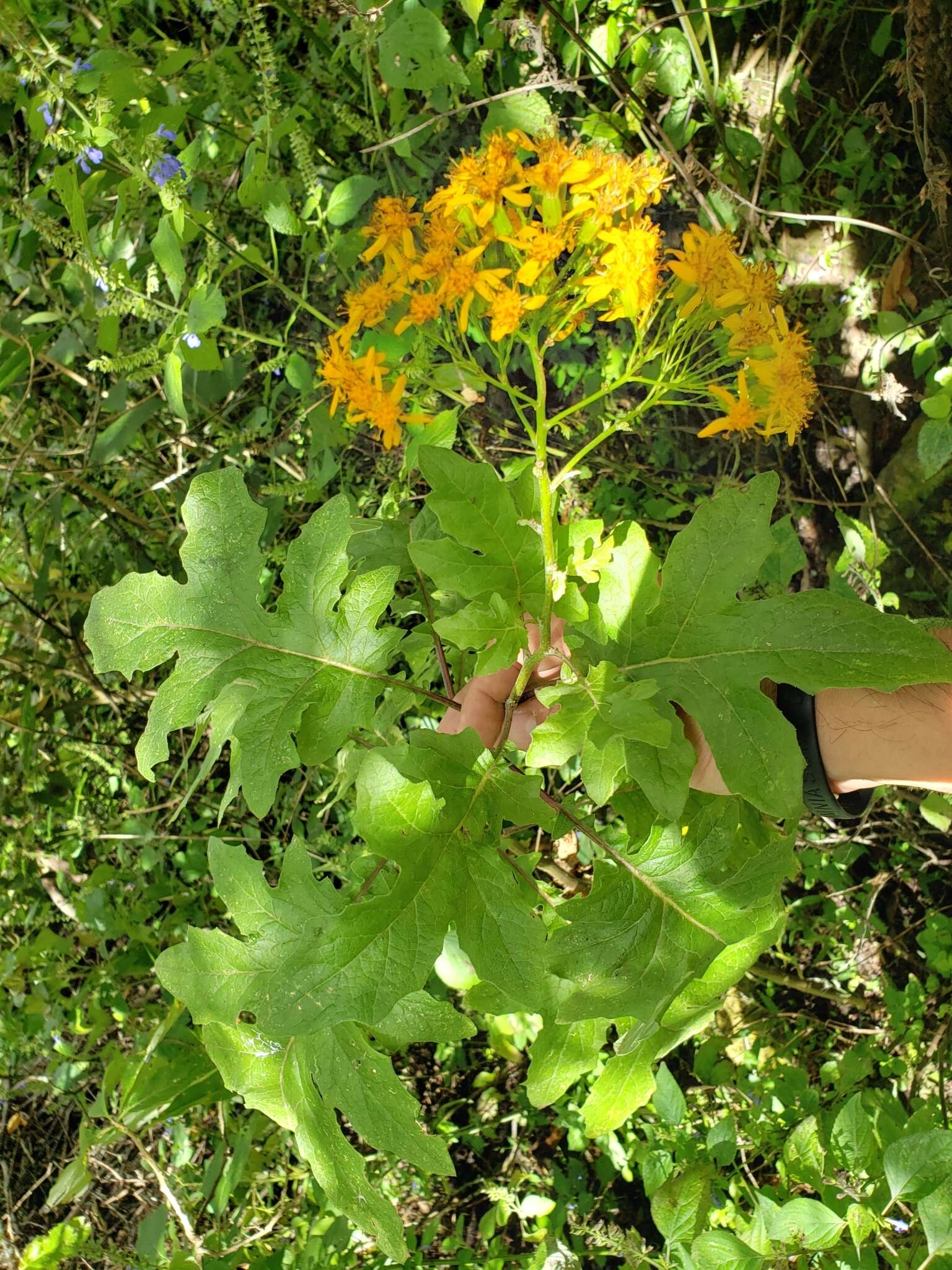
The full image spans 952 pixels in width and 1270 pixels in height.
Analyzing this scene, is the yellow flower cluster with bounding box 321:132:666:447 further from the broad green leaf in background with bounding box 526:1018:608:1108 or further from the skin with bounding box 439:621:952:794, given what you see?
the broad green leaf in background with bounding box 526:1018:608:1108

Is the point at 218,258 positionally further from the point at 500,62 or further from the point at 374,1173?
the point at 374,1173

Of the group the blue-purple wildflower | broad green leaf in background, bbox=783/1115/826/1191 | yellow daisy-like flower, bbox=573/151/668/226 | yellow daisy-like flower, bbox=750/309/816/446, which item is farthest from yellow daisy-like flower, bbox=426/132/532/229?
broad green leaf in background, bbox=783/1115/826/1191

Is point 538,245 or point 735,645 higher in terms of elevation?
point 538,245

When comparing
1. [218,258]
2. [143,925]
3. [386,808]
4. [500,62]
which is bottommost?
[143,925]

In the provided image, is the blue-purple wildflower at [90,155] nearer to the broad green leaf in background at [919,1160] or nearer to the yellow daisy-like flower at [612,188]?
the yellow daisy-like flower at [612,188]

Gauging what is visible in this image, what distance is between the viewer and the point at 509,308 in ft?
5.17

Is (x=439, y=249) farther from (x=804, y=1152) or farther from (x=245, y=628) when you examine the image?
(x=804, y=1152)

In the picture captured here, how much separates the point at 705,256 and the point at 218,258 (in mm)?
1418

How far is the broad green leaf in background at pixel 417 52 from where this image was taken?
229 centimetres

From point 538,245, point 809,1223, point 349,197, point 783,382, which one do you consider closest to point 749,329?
point 783,382

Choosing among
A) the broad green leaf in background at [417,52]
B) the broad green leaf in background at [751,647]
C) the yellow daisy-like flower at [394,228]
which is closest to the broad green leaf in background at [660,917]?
the broad green leaf in background at [751,647]

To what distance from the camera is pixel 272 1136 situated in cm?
286

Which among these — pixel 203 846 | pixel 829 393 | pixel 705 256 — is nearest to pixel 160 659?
pixel 705 256

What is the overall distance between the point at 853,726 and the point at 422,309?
1164 millimetres
